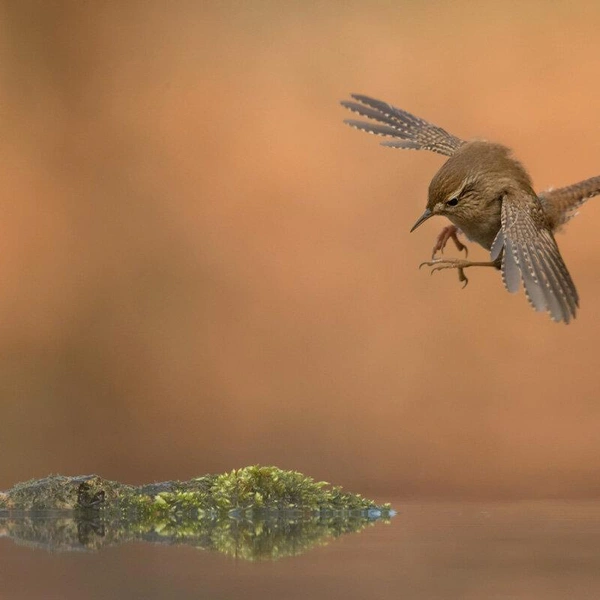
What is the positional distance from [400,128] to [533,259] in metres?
1.60

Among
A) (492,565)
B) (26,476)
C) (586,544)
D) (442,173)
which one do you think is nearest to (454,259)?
(442,173)

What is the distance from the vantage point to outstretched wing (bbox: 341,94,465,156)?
528 centimetres

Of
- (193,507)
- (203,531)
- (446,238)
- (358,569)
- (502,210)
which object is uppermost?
(446,238)

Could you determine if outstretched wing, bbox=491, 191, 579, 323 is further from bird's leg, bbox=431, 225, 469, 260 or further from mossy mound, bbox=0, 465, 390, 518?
mossy mound, bbox=0, 465, 390, 518

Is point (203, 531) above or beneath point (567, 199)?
beneath

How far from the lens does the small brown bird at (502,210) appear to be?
3861mm

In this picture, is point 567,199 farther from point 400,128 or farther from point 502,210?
point 400,128

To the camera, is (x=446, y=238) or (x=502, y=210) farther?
(x=446, y=238)

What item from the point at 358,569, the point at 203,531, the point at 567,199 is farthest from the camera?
the point at 567,199

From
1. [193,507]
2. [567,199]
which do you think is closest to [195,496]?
[193,507]

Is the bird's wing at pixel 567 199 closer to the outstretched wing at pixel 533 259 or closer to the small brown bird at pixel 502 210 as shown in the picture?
the small brown bird at pixel 502 210

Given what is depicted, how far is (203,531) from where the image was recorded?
366cm

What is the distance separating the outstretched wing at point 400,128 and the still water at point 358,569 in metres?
2.19

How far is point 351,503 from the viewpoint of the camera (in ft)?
14.2
